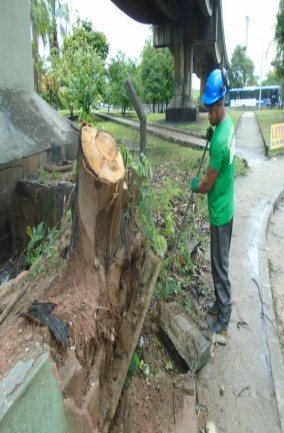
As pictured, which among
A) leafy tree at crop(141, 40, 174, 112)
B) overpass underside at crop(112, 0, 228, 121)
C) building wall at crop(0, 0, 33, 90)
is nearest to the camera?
building wall at crop(0, 0, 33, 90)

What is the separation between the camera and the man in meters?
2.78

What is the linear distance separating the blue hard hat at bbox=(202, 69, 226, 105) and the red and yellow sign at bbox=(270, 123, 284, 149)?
939cm

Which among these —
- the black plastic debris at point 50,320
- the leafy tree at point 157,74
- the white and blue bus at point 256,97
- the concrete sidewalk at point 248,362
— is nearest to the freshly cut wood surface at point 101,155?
the black plastic debris at point 50,320

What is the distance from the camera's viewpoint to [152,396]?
8.18ft

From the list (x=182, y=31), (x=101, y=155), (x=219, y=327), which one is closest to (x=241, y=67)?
(x=182, y=31)

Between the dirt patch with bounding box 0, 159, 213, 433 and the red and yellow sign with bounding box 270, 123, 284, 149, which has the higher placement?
the red and yellow sign with bounding box 270, 123, 284, 149

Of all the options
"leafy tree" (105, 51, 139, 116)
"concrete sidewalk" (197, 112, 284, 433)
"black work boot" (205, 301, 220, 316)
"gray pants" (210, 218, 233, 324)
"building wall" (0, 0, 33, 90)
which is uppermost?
"leafy tree" (105, 51, 139, 116)

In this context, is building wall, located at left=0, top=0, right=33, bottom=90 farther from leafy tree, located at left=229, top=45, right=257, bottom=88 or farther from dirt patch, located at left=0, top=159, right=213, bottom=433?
leafy tree, located at left=229, top=45, right=257, bottom=88

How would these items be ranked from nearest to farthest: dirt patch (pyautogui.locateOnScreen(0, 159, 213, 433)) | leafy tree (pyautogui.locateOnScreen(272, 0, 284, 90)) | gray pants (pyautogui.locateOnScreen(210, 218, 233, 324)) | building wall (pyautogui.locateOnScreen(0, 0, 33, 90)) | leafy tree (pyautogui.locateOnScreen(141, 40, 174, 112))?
A: dirt patch (pyautogui.locateOnScreen(0, 159, 213, 433)), gray pants (pyautogui.locateOnScreen(210, 218, 233, 324)), building wall (pyautogui.locateOnScreen(0, 0, 33, 90)), leafy tree (pyautogui.locateOnScreen(272, 0, 284, 90)), leafy tree (pyautogui.locateOnScreen(141, 40, 174, 112))

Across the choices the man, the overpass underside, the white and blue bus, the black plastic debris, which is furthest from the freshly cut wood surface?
the white and blue bus

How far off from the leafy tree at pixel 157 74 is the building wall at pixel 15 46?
22686mm

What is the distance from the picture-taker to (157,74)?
88.6ft

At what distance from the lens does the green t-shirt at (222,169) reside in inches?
109

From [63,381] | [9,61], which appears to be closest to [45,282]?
[63,381]
